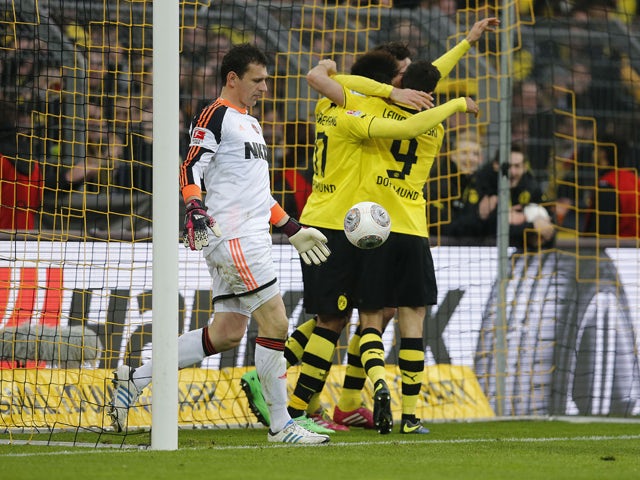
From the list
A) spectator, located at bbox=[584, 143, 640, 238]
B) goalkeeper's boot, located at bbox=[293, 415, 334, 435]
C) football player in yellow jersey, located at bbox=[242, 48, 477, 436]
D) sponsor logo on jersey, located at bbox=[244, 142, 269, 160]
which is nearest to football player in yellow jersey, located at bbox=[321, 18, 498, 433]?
football player in yellow jersey, located at bbox=[242, 48, 477, 436]

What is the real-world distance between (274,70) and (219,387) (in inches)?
108

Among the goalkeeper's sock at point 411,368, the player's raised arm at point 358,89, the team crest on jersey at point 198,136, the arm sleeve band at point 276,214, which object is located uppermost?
the player's raised arm at point 358,89

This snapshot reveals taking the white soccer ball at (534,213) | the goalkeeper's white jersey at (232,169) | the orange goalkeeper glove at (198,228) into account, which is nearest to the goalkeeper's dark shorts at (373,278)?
the goalkeeper's white jersey at (232,169)

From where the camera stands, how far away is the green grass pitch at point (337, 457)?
4809mm

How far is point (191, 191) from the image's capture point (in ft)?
19.6

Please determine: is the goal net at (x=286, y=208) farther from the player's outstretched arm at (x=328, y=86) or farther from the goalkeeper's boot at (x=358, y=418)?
the player's outstretched arm at (x=328, y=86)

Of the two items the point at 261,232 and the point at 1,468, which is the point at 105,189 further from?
the point at 1,468

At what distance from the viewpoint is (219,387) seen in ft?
28.5

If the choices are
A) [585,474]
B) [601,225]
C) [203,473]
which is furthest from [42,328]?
[601,225]

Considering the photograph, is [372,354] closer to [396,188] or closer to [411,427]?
[411,427]

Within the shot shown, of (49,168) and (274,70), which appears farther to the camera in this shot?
(274,70)

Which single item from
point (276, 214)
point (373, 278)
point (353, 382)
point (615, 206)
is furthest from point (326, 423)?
point (615, 206)

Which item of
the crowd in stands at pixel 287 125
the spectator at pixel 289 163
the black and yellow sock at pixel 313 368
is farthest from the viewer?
the spectator at pixel 289 163

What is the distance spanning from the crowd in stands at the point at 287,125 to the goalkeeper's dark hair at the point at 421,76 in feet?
7.03
